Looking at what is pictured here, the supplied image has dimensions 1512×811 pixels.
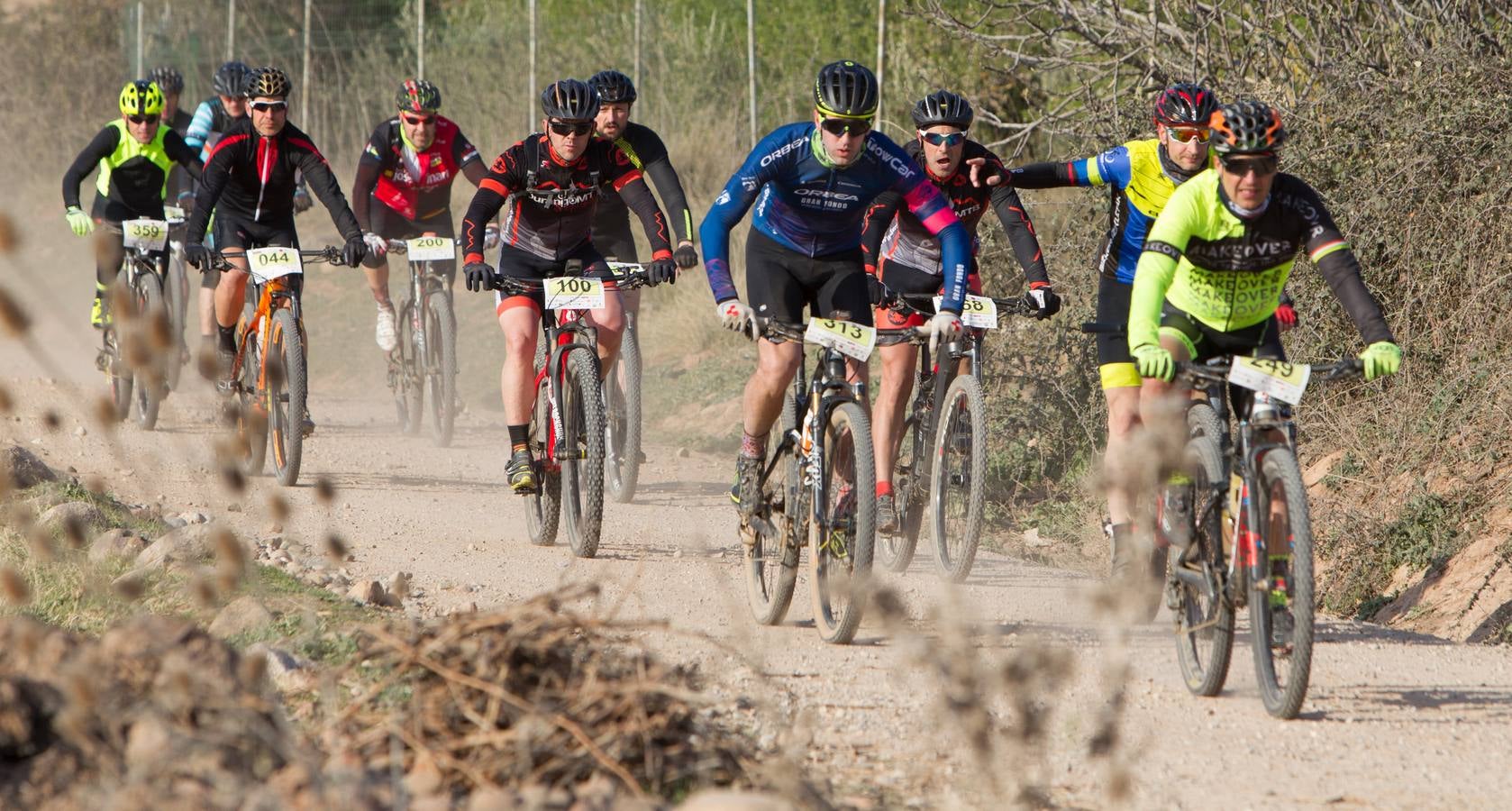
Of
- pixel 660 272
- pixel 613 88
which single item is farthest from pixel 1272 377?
pixel 613 88

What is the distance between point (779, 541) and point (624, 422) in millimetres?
3065

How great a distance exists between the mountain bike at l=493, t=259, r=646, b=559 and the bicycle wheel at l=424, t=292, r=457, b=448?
2.91m

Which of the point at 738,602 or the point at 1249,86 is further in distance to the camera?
the point at 1249,86

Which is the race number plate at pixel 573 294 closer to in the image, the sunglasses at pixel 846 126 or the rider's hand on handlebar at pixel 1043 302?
the sunglasses at pixel 846 126

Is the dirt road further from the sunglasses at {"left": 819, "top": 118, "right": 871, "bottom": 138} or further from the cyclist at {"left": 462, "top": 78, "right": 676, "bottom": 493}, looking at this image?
the sunglasses at {"left": 819, "top": 118, "right": 871, "bottom": 138}

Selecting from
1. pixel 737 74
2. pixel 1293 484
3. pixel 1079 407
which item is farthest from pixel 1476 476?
pixel 737 74

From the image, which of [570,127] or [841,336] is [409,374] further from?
[841,336]

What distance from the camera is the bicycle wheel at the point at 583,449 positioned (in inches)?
294

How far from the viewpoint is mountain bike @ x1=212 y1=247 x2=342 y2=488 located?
9.08 meters

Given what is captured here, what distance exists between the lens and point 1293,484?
5012 mm

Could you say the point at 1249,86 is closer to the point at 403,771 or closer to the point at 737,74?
the point at 403,771

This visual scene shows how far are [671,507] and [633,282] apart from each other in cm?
175

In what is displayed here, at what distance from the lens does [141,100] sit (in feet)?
35.6

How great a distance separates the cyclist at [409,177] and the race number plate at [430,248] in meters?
0.23
